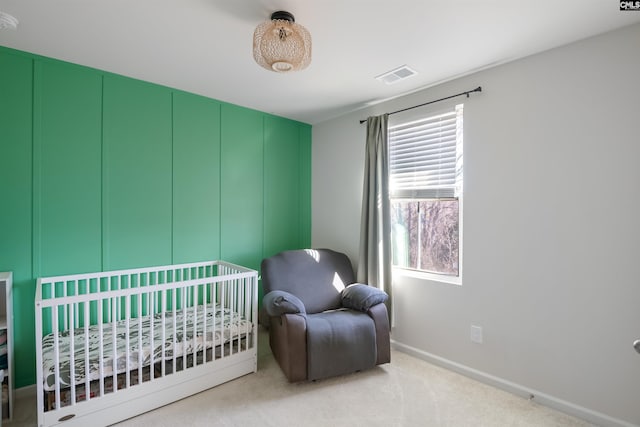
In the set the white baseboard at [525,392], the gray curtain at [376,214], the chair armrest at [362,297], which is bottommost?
the white baseboard at [525,392]

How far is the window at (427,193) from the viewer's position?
274 centimetres

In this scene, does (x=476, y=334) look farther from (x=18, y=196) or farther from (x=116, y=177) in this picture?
(x=18, y=196)

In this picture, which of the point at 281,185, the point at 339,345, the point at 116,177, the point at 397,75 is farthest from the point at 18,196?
the point at 397,75

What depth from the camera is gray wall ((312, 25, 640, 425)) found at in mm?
1899

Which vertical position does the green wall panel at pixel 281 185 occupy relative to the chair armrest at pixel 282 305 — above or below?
above

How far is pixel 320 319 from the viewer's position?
256cm

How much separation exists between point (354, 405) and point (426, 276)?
1.29 m

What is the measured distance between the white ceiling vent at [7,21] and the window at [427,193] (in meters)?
Answer: 2.86

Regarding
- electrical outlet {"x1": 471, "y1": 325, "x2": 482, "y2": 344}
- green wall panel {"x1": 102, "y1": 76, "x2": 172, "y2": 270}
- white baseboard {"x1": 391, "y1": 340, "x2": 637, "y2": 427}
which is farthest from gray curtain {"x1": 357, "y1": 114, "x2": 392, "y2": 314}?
green wall panel {"x1": 102, "y1": 76, "x2": 172, "y2": 270}

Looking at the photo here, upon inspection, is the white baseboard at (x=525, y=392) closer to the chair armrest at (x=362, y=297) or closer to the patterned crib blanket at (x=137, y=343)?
the chair armrest at (x=362, y=297)

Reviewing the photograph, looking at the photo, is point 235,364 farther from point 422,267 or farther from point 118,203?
point 422,267

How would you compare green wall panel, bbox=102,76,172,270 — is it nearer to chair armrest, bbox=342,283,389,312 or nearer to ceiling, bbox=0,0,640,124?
ceiling, bbox=0,0,640,124

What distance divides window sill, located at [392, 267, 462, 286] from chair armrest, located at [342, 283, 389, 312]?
1.08 feet

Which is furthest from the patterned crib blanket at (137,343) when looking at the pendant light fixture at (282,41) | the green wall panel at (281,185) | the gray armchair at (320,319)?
the pendant light fixture at (282,41)
